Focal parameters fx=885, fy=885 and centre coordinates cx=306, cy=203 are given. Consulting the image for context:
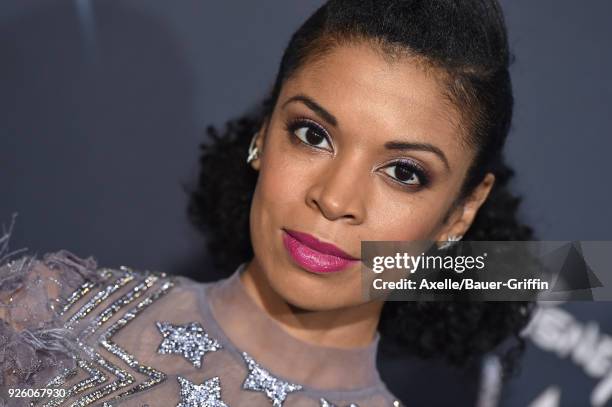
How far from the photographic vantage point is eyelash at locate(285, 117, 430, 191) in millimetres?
1357

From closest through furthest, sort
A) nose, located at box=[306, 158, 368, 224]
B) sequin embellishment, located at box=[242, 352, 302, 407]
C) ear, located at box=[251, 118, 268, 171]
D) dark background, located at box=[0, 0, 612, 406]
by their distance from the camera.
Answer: nose, located at box=[306, 158, 368, 224] → sequin embellishment, located at box=[242, 352, 302, 407] → ear, located at box=[251, 118, 268, 171] → dark background, located at box=[0, 0, 612, 406]

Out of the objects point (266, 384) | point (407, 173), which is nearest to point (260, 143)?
point (407, 173)

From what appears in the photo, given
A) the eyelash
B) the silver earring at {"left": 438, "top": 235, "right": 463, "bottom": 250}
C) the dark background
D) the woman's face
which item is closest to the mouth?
the woman's face

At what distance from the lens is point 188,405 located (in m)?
1.38

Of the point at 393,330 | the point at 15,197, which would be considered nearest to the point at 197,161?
the point at 15,197

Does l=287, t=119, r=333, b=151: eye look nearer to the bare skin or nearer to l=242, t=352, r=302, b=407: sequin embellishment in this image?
the bare skin

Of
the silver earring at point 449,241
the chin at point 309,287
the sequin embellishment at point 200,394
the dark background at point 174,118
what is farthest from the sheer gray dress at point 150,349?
the dark background at point 174,118

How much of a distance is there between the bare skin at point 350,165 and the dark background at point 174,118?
0.51 metres

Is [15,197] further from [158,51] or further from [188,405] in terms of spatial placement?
[188,405]

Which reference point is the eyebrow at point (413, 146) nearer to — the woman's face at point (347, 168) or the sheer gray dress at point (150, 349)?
the woman's face at point (347, 168)

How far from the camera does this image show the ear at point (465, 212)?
1.53 metres

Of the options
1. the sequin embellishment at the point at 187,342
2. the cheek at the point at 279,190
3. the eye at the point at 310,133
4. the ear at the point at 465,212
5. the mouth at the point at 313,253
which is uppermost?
the eye at the point at 310,133

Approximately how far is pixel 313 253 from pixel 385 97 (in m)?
0.26

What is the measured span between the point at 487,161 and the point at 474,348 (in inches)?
21.3
